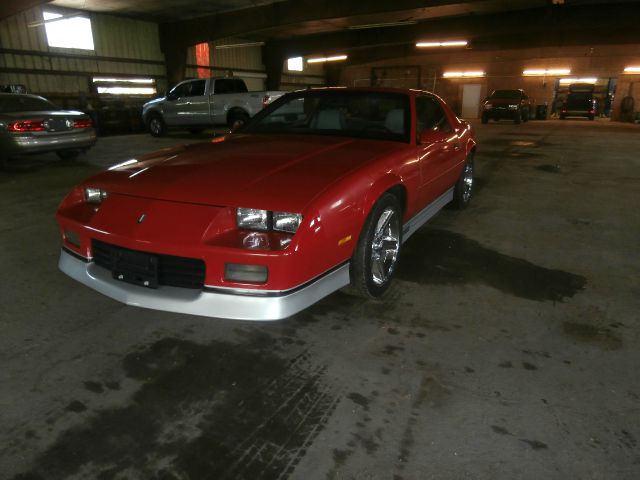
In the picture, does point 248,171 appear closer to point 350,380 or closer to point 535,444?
point 350,380

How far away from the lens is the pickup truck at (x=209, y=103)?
41.1 feet

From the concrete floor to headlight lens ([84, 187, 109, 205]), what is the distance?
2.16 feet

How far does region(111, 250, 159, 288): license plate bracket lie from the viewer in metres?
2.19

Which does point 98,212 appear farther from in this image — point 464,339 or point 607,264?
point 607,264

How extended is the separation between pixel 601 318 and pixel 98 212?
116 inches

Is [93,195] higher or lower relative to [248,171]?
lower

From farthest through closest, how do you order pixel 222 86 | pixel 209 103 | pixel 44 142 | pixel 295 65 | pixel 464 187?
pixel 295 65
pixel 222 86
pixel 209 103
pixel 44 142
pixel 464 187

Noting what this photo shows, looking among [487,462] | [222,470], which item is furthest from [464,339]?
[222,470]

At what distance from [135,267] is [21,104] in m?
7.41

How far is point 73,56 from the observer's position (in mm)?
15141

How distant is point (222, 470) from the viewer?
63.2 inches

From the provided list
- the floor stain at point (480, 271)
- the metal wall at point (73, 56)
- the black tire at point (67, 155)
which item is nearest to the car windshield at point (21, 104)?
the black tire at point (67, 155)

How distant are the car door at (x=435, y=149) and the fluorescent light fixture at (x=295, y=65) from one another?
2494 centimetres

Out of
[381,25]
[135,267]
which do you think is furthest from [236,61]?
[135,267]
